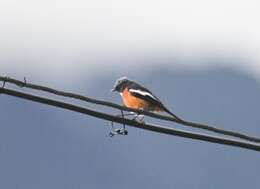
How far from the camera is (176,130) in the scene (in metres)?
12.6

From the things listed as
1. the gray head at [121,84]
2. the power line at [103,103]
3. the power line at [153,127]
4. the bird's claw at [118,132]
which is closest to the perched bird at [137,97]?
the gray head at [121,84]

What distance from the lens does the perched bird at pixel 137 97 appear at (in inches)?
684

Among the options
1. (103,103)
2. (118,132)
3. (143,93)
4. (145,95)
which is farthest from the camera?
(143,93)

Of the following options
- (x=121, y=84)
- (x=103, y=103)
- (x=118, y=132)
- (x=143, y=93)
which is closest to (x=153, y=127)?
(x=103, y=103)

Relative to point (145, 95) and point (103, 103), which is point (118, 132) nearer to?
point (103, 103)

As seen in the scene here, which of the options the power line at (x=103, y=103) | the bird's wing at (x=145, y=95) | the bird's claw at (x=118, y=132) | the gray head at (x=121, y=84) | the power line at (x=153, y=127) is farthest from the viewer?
the gray head at (x=121, y=84)

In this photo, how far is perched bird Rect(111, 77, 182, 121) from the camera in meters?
17.4

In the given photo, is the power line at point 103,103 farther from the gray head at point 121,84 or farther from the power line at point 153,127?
the gray head at point 121,84

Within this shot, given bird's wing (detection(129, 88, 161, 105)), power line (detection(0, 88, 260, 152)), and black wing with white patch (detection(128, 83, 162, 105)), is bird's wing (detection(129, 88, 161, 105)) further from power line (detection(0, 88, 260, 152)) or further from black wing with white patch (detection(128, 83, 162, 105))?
power line (detection(0, 88, 260, 152))

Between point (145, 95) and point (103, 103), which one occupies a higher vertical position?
point (145, 95)

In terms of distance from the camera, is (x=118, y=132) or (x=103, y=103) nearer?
(x=103, y=103)

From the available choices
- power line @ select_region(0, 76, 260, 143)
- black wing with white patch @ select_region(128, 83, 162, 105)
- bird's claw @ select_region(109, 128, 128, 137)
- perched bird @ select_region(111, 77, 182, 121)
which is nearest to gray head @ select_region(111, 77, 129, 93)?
perched bird @ select_region(111, 77, 182, 121)

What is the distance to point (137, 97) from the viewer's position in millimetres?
17891

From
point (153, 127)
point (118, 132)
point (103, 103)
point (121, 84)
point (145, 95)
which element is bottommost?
point (153, 127)
